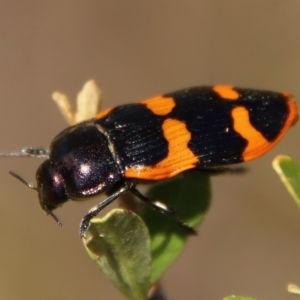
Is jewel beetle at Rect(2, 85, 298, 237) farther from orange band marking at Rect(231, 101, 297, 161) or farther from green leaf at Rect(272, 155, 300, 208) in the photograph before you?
green leaf at Rect(272, 155, 300, 208)

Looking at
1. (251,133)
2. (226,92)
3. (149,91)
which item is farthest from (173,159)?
(149,91)

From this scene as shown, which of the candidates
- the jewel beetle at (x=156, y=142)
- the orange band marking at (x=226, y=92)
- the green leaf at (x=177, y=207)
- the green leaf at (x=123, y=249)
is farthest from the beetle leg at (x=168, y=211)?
the orange band marking at (x=226, y=92)

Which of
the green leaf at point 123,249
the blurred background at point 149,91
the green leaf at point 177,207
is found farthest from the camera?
the blurred background at point 149,91

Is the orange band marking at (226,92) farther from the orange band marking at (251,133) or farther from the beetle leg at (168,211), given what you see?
the beetle leg at (168,211)

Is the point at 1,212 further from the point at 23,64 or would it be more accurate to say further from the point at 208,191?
the point at 208,191

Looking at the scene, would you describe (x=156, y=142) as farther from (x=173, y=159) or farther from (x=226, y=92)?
(x=226, y=92)

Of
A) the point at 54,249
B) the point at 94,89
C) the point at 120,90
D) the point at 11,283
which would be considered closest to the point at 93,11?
the point at 120,90

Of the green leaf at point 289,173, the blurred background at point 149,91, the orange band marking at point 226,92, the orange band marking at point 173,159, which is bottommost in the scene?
the blurred background at point 149,91
